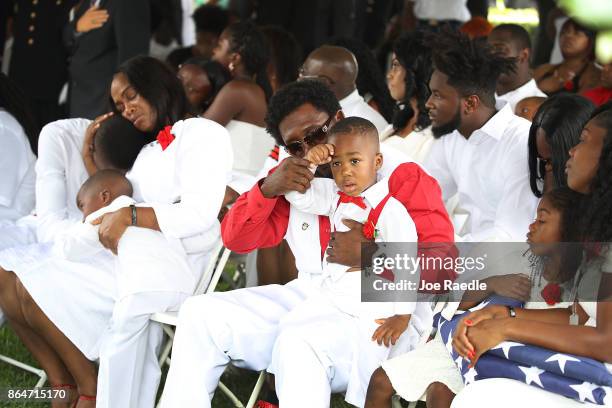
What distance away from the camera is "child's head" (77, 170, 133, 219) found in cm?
421

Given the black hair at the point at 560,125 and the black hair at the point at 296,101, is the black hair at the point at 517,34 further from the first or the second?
the black hair at the point at 296,101

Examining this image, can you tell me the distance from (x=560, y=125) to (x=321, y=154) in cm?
105

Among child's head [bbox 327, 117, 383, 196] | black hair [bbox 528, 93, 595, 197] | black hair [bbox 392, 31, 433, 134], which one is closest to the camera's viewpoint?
child's head [bbox 327, 117, 383, 196]

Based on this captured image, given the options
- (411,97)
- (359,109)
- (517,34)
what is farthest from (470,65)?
(517,34)

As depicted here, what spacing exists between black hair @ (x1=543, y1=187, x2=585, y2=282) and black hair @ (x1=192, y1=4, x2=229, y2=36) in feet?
17.8

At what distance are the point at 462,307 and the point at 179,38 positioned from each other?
623 cm

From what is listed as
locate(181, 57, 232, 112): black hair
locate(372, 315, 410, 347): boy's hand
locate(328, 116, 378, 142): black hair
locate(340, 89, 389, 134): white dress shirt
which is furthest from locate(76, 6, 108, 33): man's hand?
locate(372, 315, 410, 347): boy's hand

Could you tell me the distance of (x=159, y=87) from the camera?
14.4 feet

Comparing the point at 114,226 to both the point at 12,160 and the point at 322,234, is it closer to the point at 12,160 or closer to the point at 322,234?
the point at 322,234

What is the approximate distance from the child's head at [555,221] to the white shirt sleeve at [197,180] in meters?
1.44

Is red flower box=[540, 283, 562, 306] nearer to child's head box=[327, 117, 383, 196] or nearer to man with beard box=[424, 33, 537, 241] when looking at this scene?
child's head box=[327, 117, 383, 196]

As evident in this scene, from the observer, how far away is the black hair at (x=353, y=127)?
337cm

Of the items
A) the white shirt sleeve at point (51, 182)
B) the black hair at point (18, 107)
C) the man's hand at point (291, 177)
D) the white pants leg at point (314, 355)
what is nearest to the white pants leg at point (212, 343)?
the white pants leg at point (314, 355)

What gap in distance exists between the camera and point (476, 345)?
2916 mm
